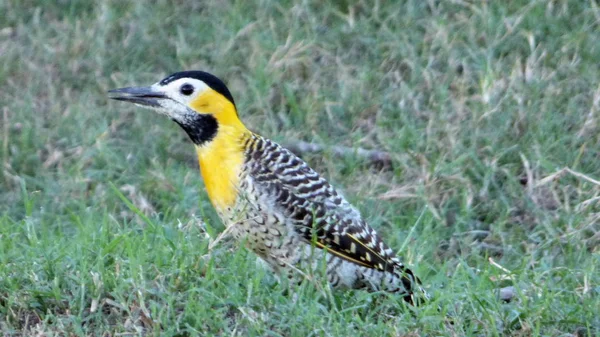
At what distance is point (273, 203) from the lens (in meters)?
6.01

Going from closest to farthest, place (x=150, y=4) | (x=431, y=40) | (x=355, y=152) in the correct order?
(x=355, y=152), (x=431, y=40), (x=150, y=4)

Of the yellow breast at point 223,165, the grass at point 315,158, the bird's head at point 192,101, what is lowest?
the grass at point 315,158

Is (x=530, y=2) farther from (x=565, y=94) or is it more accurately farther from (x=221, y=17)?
(x=221, y=17)

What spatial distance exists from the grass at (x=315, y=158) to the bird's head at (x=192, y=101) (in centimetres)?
53

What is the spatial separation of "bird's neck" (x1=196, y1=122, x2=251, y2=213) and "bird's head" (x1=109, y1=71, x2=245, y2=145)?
4 cm

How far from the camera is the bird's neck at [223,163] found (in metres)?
5.99

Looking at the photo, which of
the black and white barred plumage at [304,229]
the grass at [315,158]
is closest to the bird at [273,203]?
the black and white barred plumage at [304,229]

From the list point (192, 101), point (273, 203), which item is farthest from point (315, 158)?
point (273, 203)

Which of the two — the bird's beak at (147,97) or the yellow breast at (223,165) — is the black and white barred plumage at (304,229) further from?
the bird's beak at (147,97)

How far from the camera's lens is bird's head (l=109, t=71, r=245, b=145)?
20.4ft

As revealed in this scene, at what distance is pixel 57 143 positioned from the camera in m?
8.48

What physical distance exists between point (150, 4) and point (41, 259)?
14.3ft

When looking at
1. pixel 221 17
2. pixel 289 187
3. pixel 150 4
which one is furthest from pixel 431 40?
pixel 289 187

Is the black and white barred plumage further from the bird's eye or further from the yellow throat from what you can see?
the bird's eye
